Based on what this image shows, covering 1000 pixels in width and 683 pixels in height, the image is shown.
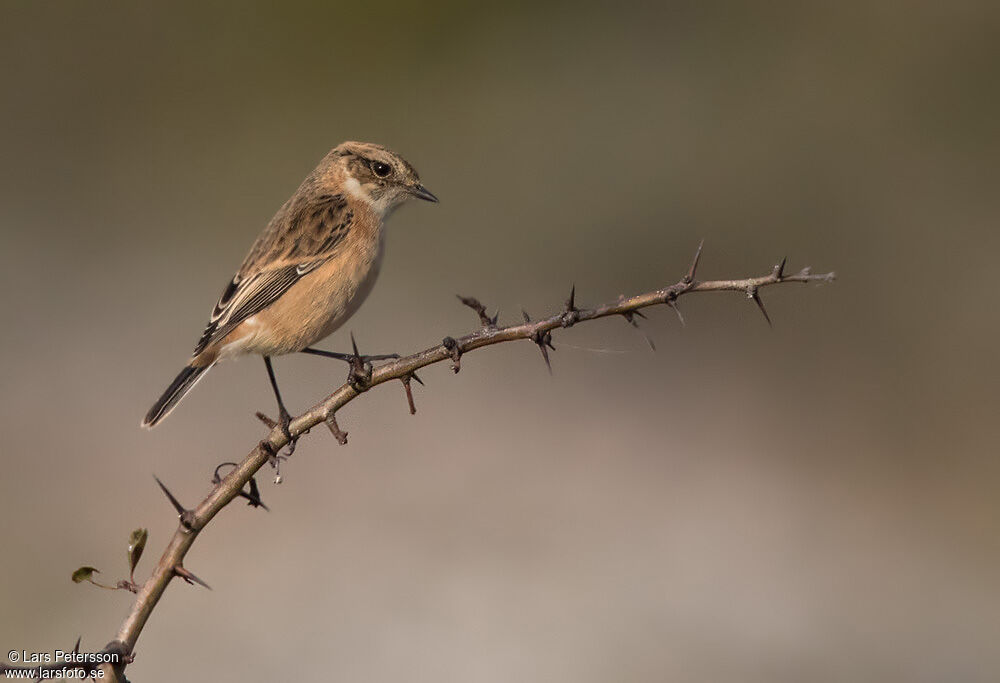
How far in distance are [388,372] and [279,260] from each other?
267 centimetres

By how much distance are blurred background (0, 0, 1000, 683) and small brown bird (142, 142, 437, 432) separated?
236cm

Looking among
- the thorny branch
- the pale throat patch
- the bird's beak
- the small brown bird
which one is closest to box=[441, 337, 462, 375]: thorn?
the thorny branch

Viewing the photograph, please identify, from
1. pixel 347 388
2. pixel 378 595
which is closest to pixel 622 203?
pixel 378 595

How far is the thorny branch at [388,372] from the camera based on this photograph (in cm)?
279

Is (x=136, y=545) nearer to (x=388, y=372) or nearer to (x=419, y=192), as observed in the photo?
(x=388, y=372)

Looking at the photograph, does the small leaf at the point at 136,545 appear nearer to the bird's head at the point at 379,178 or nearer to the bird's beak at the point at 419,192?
the bird's head at the point at 379,178

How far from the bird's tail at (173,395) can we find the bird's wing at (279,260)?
9cm

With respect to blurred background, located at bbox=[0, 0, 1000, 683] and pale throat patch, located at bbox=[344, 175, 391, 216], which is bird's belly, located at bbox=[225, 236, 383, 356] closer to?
pale throat patch, located at bbox=[344, 175, 391, 216]

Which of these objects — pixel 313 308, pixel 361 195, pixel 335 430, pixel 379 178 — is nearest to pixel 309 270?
pixel 313 308

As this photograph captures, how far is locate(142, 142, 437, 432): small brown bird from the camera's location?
5375mm

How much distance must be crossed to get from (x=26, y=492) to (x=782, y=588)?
258 inches

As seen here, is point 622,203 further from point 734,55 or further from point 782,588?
point 782,588

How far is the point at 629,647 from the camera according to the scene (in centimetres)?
950

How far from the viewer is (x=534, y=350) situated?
1295 centimetres
